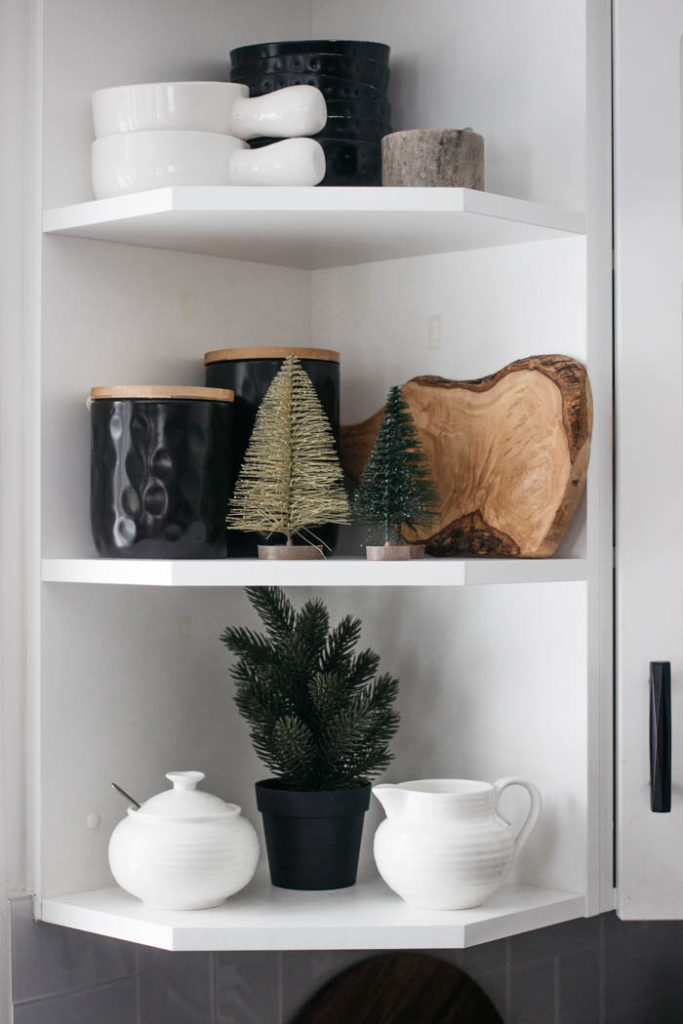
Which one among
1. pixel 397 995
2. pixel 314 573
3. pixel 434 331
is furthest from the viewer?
pixel 397 995

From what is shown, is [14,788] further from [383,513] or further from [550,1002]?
[550,1002]

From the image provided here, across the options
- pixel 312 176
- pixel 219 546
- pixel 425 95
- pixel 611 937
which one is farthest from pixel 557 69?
pixel 611 937

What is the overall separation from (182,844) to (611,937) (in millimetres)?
720

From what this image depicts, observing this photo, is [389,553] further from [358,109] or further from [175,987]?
[175,987]

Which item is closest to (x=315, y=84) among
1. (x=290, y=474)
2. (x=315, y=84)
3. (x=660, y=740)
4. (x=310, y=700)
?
(x=315, y=84)

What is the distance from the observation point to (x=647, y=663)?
112 cm

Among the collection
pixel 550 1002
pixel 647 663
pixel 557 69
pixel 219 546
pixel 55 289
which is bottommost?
pixel 550 1002

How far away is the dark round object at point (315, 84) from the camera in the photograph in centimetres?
112

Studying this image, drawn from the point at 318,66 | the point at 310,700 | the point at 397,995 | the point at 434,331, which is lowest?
the point at 397,995

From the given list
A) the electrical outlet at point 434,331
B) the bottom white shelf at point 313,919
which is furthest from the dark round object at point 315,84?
the bottom white shelf at point 313,919

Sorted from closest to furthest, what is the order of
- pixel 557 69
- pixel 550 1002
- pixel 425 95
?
pixel 557 69 < pixel 425 95 < pixel 550 1002

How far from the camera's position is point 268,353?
1.13 m

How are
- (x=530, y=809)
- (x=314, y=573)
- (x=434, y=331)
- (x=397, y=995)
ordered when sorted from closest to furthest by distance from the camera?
(x=314, y=573)
(x=530, y=809)
(x=434, y=331)
(x=397, y=995)

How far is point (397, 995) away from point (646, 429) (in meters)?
0.66
